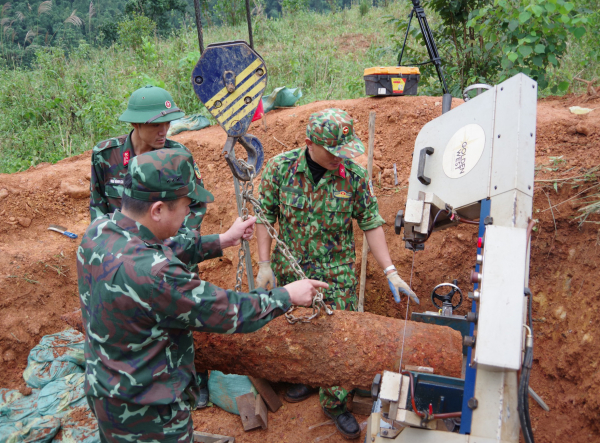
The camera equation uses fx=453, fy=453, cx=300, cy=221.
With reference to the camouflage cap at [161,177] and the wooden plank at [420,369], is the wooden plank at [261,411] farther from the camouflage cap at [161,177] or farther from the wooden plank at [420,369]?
the camouflage cap at [161,177]

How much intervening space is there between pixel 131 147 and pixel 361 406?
8.38 ft

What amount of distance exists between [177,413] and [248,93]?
1767 mm

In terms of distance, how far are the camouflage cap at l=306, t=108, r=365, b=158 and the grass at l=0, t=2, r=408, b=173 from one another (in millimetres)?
4868

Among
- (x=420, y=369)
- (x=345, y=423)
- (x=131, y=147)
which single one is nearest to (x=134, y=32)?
(x=131, y=147)

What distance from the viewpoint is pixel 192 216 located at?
3092 mm

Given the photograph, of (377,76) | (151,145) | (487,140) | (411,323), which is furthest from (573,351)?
(377,76)

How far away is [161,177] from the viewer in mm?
1763

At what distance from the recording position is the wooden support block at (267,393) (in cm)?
349

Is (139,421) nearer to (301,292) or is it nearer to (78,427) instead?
(301,292)

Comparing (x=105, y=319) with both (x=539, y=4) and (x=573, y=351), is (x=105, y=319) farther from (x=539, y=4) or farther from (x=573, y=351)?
(x=539, y=4)

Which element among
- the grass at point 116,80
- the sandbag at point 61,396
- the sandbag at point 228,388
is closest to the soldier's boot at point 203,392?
the sandbag at point 228,388

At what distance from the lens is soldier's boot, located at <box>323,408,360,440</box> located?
3.20m

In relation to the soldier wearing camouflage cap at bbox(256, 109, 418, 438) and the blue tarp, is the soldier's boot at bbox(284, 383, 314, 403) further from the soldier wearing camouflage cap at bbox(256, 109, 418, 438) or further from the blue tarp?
the blue tarp

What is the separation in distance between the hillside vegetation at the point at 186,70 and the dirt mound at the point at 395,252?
99cm
